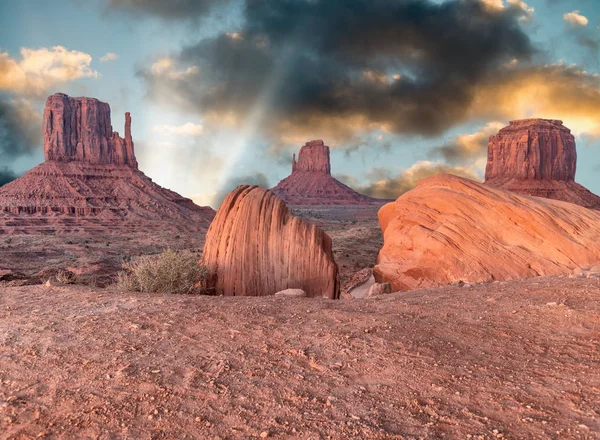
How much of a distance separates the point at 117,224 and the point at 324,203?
253 feet

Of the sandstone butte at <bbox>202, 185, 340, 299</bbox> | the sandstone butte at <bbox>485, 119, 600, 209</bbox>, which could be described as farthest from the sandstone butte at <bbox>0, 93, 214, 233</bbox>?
the sandstone butte at <bbox>485, 119, 600, 209</bbox>

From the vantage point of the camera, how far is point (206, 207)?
88312mm

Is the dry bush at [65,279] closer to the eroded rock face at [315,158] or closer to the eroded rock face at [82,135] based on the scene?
the eroded rock face at [82,135]

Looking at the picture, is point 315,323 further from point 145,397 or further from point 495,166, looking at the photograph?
point 495,166

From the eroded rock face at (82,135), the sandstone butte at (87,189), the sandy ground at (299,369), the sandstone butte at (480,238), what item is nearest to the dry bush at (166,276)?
the sandy ground at (299,369)

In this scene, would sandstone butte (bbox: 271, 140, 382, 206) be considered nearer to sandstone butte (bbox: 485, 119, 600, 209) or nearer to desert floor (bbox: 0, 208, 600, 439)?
sandstone butte (bbox: 485, 119, 600, 209)

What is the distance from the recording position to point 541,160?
9412 cm

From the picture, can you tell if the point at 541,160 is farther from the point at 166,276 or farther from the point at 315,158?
the point at 166,276

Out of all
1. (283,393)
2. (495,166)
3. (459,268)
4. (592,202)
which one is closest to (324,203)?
(495,166)

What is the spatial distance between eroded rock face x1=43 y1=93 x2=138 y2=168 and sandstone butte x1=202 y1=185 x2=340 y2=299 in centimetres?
8352

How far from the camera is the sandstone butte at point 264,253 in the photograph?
12.1 metres

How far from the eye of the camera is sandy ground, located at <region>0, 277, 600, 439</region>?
4.02 metres

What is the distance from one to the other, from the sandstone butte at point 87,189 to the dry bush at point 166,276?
54248 millimetres

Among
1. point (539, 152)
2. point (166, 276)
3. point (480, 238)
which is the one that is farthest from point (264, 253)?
point (539, 152)
